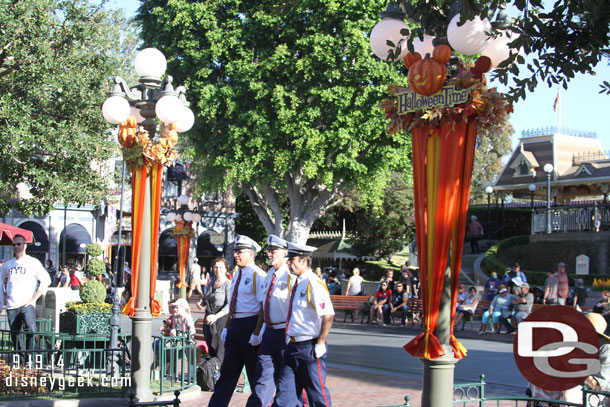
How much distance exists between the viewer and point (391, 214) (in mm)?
38562

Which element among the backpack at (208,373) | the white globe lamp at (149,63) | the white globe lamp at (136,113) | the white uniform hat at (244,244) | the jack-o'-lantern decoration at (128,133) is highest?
the white globe lamp at (149,63)

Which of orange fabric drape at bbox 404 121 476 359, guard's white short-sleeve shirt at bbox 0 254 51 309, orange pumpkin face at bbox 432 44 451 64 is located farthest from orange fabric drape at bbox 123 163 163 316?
orange pumpkin face at bbox 432 44 451 64

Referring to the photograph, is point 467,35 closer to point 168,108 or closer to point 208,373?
point 168,108

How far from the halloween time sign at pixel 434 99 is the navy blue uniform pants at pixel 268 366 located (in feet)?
9.71

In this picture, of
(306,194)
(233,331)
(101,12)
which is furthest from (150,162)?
Answer: (306,194)

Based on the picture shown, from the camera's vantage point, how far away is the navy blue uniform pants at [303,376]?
6.94 metres

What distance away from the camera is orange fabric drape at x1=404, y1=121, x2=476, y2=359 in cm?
518

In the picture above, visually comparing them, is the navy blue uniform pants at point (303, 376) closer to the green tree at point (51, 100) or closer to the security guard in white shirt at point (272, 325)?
the security guard in white shirt at point (272, 325)

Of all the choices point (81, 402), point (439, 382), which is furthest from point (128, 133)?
point (439, 382)

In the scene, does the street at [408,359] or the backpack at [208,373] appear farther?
the street at [408,359]

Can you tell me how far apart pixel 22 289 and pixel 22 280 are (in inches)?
5.1

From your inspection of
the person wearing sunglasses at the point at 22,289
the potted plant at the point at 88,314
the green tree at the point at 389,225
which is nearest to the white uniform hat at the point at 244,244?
the person wearing sunglasses at the point at 22,289

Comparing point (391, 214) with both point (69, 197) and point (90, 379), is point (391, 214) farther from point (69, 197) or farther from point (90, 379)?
point (90, 379)

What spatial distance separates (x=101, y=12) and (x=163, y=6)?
1300 centimetres
